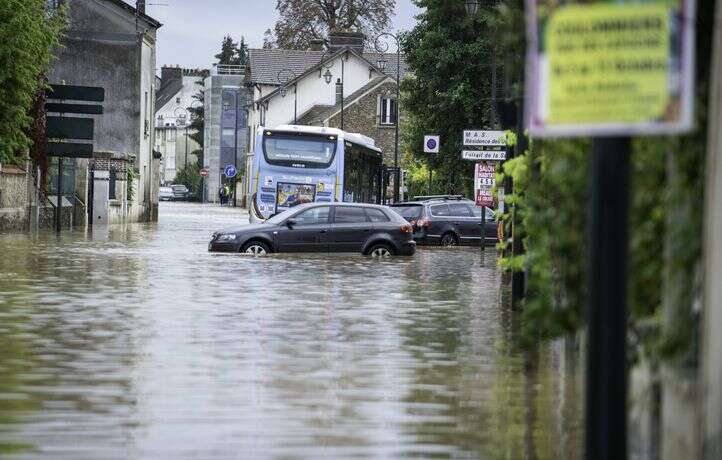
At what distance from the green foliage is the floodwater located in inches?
611

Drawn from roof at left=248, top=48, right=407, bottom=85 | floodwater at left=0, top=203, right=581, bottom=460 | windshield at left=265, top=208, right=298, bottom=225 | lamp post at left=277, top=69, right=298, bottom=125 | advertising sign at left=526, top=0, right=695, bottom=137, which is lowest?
floodwater at left=0, top=203, right=581, bottom=460

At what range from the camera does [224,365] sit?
41.4 ft

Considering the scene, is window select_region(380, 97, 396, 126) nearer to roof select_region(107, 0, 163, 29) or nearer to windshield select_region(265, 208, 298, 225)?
roof select_region(107, 0, 163, 29)

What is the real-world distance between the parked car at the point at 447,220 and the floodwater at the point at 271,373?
2053 cm

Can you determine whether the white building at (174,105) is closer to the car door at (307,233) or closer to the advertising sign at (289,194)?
the advertising sign at (289,194)

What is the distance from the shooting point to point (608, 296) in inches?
211

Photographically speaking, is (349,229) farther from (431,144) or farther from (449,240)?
(431,144)

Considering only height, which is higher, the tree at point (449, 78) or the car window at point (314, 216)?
the tree at point (449, 78)

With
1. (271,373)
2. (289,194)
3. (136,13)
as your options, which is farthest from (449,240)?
(271,373)

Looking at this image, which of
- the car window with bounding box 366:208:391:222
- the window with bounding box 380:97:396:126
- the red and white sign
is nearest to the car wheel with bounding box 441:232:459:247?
the red and white sign

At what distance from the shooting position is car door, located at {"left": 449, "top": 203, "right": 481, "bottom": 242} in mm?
45250

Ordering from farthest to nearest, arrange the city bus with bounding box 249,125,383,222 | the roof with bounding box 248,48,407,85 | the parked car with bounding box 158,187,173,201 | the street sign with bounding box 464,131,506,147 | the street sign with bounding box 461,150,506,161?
1. the parked car with bounding box 158,187,173,201
2. the roof with bounding box 248,48,407,85
3. the city bus with bounding box 249,125,383,222
4. the street sign with bounding box 464,131,506,147
5. the street sign with bounding box 461,150,506,161

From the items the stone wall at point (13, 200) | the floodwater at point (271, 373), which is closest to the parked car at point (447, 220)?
the stone wall at point (13, 200)

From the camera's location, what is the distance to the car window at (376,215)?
35312mm
